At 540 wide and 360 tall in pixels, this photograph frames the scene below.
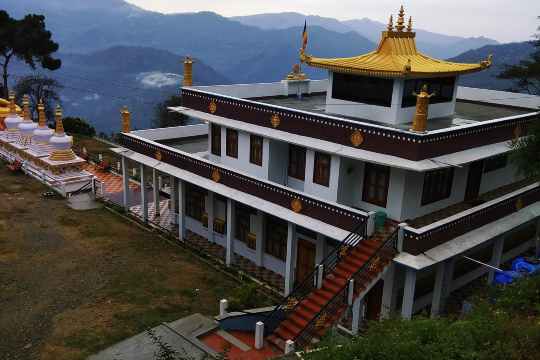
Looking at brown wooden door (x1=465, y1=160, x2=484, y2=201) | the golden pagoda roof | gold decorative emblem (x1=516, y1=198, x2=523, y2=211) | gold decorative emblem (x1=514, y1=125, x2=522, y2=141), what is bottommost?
gold decorative emblem (x1=516, y1=198, x2=523, y2=211)

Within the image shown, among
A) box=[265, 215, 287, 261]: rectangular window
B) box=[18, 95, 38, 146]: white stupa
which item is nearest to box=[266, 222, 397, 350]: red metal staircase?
box=[265, 215, 287, 261]: rectangular window

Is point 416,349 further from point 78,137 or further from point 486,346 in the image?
point 78,137

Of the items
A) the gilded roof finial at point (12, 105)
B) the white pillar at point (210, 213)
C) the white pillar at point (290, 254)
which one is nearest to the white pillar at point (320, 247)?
the white pillar at point (290, 254)

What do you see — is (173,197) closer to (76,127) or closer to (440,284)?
(440,284)

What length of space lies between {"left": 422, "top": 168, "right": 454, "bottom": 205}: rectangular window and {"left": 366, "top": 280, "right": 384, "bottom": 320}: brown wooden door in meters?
3.07

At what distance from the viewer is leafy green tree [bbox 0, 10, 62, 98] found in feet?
148

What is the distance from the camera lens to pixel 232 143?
66.1 ft

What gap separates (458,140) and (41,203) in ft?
68.1

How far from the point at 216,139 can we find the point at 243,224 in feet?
12.3

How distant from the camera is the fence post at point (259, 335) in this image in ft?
44.9

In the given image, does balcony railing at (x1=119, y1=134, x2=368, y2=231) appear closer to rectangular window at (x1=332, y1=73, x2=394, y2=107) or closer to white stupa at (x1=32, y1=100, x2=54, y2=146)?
rectangular window at (x1=332, y1=73, x2=394, y2=107)

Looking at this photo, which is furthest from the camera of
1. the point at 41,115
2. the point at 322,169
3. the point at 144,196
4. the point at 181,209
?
the point at 41,115

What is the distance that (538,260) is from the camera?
19156 millimetres

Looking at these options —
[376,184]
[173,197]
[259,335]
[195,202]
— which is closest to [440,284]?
[376,184]
